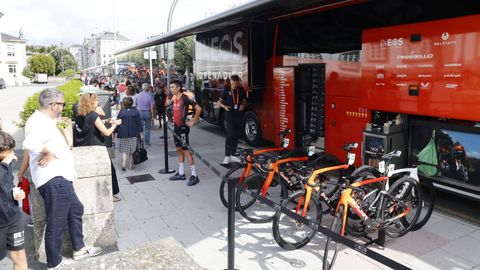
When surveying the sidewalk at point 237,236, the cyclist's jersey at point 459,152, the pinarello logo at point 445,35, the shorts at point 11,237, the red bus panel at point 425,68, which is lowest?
the sidewalk at point 237,236

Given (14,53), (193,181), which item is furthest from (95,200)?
(14,53)

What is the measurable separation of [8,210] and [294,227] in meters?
2.94

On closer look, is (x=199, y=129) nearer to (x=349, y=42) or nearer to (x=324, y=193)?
(x=349, y=42)

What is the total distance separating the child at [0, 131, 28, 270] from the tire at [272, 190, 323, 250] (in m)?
2.44

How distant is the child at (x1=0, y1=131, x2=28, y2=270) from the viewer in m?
3.26

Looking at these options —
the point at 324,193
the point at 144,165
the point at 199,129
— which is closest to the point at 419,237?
the point at 324,193

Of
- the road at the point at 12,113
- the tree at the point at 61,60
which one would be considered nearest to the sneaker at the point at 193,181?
the road at the point at 12,113

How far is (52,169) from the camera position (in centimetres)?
375

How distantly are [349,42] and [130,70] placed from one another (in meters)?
22.2

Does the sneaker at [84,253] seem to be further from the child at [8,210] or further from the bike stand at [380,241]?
the bike stand at [380,241]

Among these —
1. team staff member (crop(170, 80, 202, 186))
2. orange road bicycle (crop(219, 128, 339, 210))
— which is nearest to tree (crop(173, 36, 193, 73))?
team staff member (crop(170, 80, 202, 186))

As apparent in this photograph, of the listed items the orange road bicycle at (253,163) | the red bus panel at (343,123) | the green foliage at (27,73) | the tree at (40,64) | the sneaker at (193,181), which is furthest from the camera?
the tree at (40,64)

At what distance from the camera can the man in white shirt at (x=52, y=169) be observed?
3633mm

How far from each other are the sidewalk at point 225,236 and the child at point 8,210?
3.34 ft
